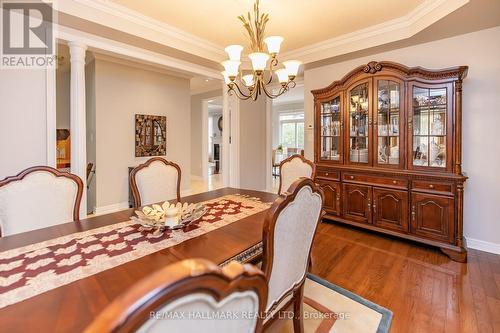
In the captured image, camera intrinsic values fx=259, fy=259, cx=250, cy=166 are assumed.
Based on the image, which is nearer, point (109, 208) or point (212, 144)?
point (109, 208)

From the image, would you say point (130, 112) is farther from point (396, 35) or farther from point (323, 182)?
point (396, 35)

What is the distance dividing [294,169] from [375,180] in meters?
1.12

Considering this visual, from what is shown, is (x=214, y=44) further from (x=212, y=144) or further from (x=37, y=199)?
(x=212, y=144)

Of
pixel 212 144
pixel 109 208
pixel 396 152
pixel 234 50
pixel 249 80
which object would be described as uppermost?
pixel 234 50

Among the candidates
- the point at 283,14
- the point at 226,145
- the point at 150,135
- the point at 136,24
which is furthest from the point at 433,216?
the point at 150,135

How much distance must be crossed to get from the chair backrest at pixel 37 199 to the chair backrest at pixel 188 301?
175 centimetres

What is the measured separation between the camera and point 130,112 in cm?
482

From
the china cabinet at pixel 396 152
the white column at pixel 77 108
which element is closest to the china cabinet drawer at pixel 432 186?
the china cabinet at pixel 396 152

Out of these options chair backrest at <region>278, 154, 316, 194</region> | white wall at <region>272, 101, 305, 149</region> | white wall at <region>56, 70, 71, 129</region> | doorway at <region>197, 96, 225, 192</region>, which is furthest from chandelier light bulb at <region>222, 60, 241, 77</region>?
white wall at <region>272, 101, 305, 149</region>

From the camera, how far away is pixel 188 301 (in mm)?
447

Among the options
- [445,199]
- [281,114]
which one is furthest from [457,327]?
[281,114]

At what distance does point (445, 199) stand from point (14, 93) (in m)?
4.40

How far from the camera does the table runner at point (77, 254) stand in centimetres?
97

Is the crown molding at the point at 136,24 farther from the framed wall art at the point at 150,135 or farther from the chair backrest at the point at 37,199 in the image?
the framed wall art at the point at 150,135
